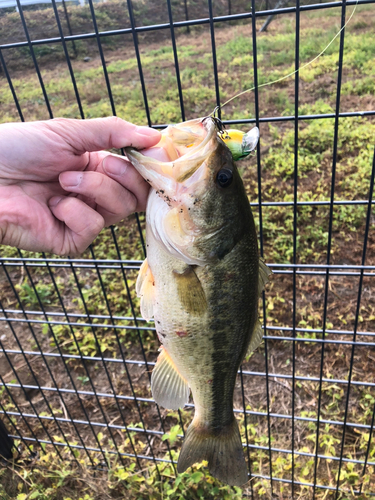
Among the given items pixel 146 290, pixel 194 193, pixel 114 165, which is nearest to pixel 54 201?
pixel 114 165

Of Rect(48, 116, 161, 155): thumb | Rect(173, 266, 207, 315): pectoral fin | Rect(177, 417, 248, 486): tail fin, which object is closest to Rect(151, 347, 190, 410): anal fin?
Rect(177, 417, 248, 486): tail fin

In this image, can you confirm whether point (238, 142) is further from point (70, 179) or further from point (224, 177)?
point (70, 179)

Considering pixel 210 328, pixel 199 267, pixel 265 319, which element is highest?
pixel 199 267

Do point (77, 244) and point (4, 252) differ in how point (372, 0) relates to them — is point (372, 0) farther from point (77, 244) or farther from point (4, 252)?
point (4, 252)

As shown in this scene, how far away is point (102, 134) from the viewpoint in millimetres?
1249

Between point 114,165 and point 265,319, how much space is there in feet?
3.77

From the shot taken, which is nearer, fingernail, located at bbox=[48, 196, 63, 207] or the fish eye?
the fish eye

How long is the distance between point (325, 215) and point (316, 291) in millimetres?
907

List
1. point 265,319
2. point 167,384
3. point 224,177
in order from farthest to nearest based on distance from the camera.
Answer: point 265,319 < point 167,384 < point 224,177

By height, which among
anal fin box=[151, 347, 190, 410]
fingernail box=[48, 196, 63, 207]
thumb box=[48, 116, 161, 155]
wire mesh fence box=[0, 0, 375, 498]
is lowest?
wire mesh fence box=[0, 0, 375, 498]

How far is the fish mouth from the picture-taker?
1.08 meters

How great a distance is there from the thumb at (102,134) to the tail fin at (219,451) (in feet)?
3.67

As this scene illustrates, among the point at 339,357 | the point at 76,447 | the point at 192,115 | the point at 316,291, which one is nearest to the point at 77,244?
the point at 76,447

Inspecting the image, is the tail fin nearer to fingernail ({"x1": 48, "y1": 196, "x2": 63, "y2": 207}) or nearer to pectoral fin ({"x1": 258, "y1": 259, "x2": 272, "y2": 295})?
pectoral fin ({"x1": 258, "y1": 259, "x2": 272, "y2": 295})
